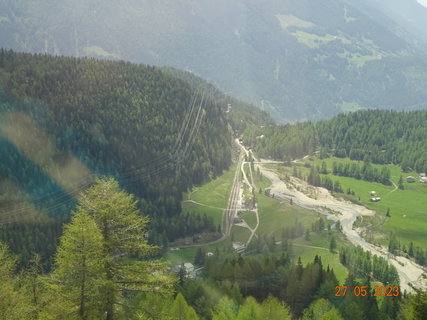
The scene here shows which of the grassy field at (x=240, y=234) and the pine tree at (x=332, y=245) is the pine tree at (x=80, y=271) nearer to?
the pine tree at (x=332, y=245)

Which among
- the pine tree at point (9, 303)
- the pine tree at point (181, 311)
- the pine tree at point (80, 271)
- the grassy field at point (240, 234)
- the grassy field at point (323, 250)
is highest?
the pine tree at point (80, 271)

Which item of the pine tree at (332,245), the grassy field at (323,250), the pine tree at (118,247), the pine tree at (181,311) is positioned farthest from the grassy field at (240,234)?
the pine tree at (118,247)

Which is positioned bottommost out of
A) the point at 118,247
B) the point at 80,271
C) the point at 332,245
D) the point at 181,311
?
the point at 332,245

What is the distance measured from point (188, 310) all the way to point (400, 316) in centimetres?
3569

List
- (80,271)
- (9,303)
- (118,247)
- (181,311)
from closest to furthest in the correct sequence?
(80,271)
(9,303)
(118,247)
(181,311)

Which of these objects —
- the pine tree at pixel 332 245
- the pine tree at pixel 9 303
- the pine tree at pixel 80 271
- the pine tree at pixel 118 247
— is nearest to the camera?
the pine tree at pixel 80 271

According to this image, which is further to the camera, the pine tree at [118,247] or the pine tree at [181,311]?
the pine tree at [181,311]

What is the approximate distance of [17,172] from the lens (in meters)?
198

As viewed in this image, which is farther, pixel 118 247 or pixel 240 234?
pixel 240 234

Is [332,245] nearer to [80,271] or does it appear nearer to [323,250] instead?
[323,250]

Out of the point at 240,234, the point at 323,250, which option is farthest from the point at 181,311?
the point at 240,234

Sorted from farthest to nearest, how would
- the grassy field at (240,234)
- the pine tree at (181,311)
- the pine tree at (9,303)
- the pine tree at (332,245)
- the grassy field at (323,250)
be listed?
the grassy field at (240,234)
the pine tree at (332,245)
the grassy field at (323,250)
the pine tree at (181,311)
the pine tree at (9,303)

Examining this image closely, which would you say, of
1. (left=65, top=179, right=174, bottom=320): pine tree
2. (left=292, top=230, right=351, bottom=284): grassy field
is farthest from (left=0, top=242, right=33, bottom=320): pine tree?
(left=292, top=230, right=351, bottom=284): grassy field

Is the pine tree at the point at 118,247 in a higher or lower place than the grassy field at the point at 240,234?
higher
